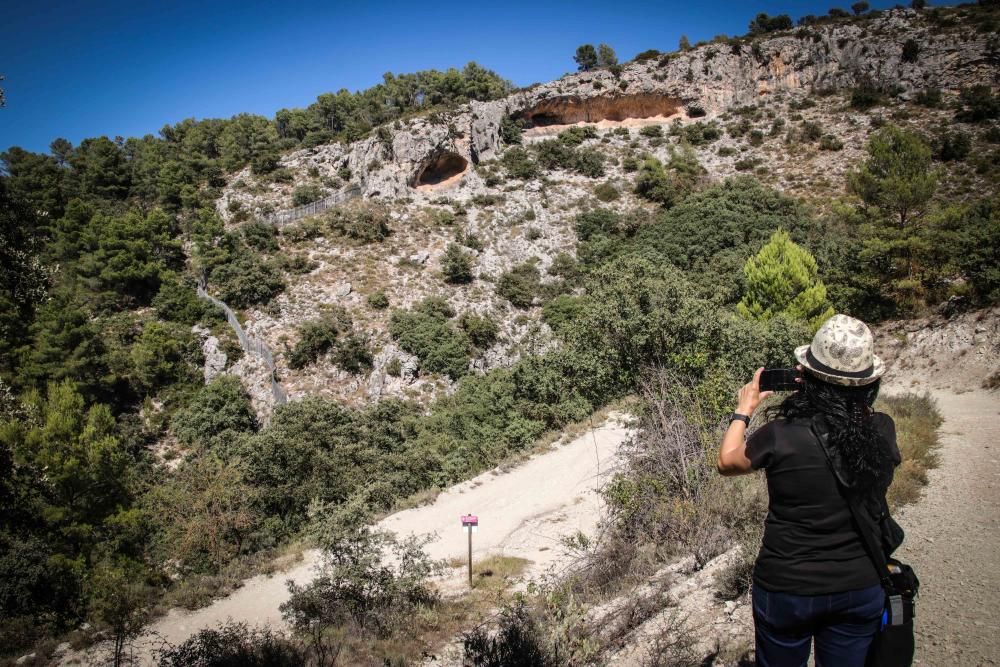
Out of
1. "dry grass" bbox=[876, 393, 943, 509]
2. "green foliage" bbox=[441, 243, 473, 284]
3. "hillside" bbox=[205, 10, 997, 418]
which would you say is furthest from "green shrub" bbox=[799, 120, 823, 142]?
"dry grass" bbox=[876, 393, 943, 509]

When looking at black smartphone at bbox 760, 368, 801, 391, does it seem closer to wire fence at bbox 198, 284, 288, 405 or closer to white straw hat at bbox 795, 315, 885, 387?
white straw hat at bbox 795, 315, 885, 387

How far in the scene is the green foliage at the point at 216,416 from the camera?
21094mm

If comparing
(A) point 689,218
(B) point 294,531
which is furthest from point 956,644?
(A) point 689,218

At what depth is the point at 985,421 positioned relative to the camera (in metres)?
9.22

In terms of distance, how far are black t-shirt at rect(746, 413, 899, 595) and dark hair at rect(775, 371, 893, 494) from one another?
6 centimetres

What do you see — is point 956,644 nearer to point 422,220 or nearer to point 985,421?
point 985,421

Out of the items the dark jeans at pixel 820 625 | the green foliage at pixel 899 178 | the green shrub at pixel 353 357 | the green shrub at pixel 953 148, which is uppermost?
the green shrub at pixel 953 148

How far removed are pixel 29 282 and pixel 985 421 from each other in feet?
49.7

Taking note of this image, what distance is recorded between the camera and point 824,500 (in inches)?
67.8

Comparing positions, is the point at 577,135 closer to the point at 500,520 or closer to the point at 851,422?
the point at 500,520

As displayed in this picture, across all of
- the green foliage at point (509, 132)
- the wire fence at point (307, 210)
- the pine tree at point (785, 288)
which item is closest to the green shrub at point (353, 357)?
the wire fence at point (307, 210)

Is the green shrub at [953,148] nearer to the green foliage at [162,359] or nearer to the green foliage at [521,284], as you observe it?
the green foliage at [521,284]

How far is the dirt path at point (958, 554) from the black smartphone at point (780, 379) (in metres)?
2.64

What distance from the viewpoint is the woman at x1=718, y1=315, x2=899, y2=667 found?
5.64 ft
